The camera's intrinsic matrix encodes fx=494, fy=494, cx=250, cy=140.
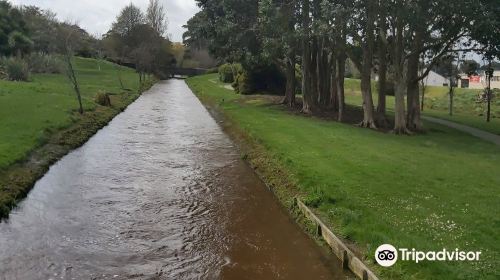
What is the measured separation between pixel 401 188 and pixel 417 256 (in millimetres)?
5772

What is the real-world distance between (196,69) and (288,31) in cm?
8992

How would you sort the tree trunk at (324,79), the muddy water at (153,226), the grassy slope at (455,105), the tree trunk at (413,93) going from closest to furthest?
the muddy water at (153,226) → the tree trunk at (413,93) → the tree trunk at (324,79) → the grassy slope at (455,105)

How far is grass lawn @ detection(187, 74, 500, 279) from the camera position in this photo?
11023 mm

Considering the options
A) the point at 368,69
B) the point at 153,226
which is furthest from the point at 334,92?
the point at 153,226

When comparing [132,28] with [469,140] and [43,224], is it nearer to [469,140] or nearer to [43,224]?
[469,140]

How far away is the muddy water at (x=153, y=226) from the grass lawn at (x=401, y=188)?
1427mm

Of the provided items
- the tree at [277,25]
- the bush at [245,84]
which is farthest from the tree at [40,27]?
the tree at [277,25]

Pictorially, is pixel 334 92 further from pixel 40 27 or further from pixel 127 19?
pixel 127 19

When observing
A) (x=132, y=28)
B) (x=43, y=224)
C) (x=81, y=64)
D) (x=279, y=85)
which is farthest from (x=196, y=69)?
(x=43, y=224)

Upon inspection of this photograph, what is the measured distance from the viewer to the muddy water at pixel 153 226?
426 inches

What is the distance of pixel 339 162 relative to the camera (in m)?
19.5

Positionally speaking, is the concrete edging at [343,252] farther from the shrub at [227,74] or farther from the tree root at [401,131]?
the shrub at [227,74]

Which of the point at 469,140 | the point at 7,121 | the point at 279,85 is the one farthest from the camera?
the point at 279,85

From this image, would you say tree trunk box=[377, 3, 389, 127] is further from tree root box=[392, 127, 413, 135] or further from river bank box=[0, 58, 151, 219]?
river bank box=[0, 58, 151, 219]
